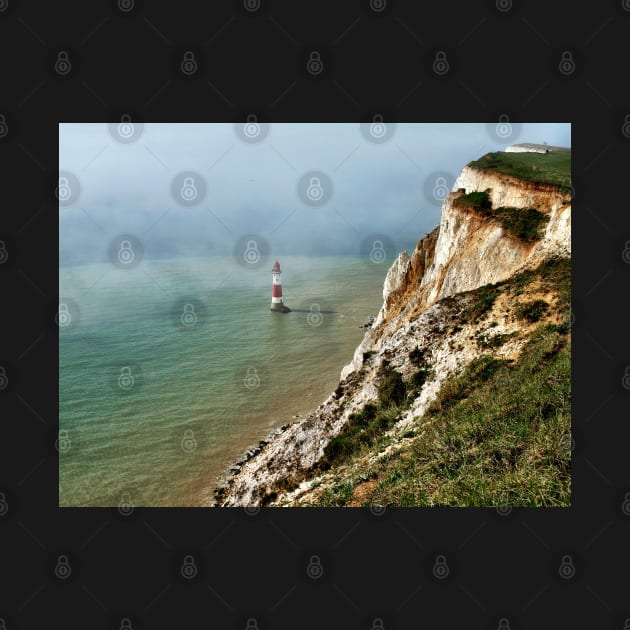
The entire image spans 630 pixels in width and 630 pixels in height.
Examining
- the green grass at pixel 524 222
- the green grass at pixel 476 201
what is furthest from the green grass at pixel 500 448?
the green grass at pixel 476 201

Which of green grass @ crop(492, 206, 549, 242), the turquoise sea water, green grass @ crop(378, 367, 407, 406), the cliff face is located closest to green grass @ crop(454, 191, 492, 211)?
the cliff face

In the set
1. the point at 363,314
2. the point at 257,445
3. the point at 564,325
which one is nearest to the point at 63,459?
the point at 257,445

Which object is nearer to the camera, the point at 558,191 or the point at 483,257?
the point at 558,191

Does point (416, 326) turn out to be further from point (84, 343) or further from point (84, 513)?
point (84, 343)

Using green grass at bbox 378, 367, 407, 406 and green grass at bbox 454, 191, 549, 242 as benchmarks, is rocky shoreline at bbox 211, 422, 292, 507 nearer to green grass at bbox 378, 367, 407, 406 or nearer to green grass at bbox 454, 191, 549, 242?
green grass at bbox 378, 367, 407, 406

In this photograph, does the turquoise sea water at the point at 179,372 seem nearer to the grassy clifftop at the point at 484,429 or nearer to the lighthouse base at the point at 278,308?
the lighthouse base at the point at 278,308
